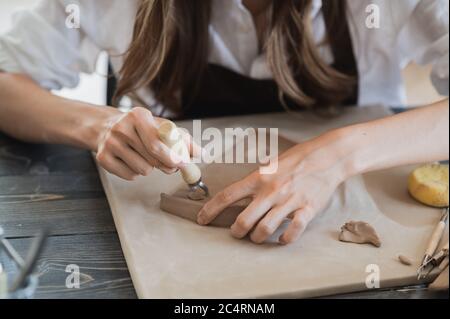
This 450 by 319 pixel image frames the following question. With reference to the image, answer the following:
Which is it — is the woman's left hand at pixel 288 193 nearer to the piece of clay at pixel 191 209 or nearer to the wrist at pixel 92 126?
the piece of clay at pixel 191 209

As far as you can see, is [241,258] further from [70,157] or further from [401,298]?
[70,157]

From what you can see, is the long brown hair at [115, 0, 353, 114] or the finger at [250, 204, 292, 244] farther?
the long brown hair at [115, 0, 353, 114]

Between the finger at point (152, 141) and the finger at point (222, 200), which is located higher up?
the finger at point (152, 141)

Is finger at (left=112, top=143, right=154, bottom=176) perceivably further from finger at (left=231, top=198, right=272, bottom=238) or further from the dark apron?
the dark apron

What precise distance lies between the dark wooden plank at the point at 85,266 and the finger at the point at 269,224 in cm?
11

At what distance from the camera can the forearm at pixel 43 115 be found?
23.5 inches

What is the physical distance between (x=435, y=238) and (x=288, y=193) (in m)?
0.12

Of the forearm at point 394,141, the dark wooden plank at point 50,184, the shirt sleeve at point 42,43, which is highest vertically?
the shirt sleeve at point 42,43

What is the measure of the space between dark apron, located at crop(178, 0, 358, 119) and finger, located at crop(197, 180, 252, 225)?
0.74 feet

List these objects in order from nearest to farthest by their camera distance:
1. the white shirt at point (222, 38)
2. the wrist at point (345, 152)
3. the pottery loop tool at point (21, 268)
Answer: the pottery loop tool at point (21, 268) < the wrist at point (345, 152) < the white shirt at point (222, 38)

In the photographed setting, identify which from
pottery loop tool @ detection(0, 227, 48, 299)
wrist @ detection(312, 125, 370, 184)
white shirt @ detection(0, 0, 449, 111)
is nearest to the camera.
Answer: pottery loop tool @ detection(0, 227, 48, 299)

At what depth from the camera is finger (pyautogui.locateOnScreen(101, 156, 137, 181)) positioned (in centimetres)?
54

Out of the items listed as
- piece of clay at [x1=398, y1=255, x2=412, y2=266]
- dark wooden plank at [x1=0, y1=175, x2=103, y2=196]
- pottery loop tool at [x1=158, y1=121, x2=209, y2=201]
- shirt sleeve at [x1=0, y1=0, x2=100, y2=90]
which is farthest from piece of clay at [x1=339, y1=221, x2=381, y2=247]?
shirt sleeve at [x1=0, y1=0, x2=100, y2=90]

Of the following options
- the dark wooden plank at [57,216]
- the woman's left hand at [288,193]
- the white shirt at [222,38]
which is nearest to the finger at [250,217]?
the woman's left hand at [288,193]
